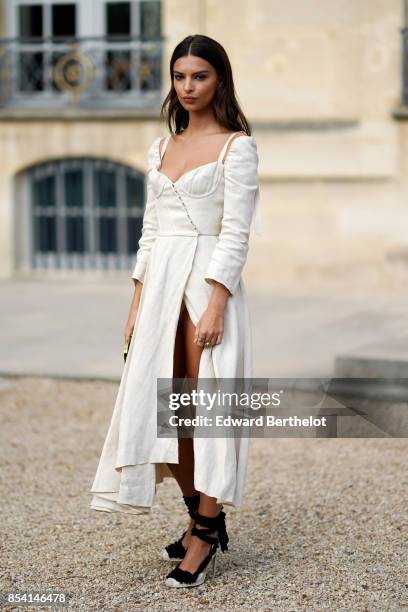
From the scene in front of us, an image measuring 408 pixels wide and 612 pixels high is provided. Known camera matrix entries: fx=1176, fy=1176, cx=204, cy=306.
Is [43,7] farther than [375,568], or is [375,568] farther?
[43,7]

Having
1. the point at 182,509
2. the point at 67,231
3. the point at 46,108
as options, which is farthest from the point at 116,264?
the point at 182,509

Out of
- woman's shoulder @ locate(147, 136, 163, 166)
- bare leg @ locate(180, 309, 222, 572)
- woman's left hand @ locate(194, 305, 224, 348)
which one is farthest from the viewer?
woman's shoulder @ locate(147, 136, 163, 166)

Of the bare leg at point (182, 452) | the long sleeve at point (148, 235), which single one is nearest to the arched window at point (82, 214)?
the long sleeve at point (148, 235)

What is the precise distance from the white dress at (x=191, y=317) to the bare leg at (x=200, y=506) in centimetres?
5

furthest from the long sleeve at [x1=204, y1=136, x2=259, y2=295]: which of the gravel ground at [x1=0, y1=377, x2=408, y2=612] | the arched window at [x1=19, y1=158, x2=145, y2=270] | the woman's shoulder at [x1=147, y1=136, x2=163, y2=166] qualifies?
the arched window at [x1=19, y1=158, x2=145, y2=270]

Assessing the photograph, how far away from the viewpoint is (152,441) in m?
3.79

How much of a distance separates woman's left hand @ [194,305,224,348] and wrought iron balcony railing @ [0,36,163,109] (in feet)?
32.6

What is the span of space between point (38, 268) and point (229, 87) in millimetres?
10322

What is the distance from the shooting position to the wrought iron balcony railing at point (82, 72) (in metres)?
13.6

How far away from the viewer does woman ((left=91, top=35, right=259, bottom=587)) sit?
12.1 feet

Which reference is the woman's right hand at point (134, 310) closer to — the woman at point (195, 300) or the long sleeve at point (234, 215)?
the woman at point (195, 300)

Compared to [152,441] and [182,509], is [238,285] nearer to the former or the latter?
[152,441]

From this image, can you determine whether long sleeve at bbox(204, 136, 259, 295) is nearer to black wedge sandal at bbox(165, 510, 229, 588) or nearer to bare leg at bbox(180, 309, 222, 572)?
bare leg at bbox(180, 309, 222, 572)

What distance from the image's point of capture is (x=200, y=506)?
3.86 m
